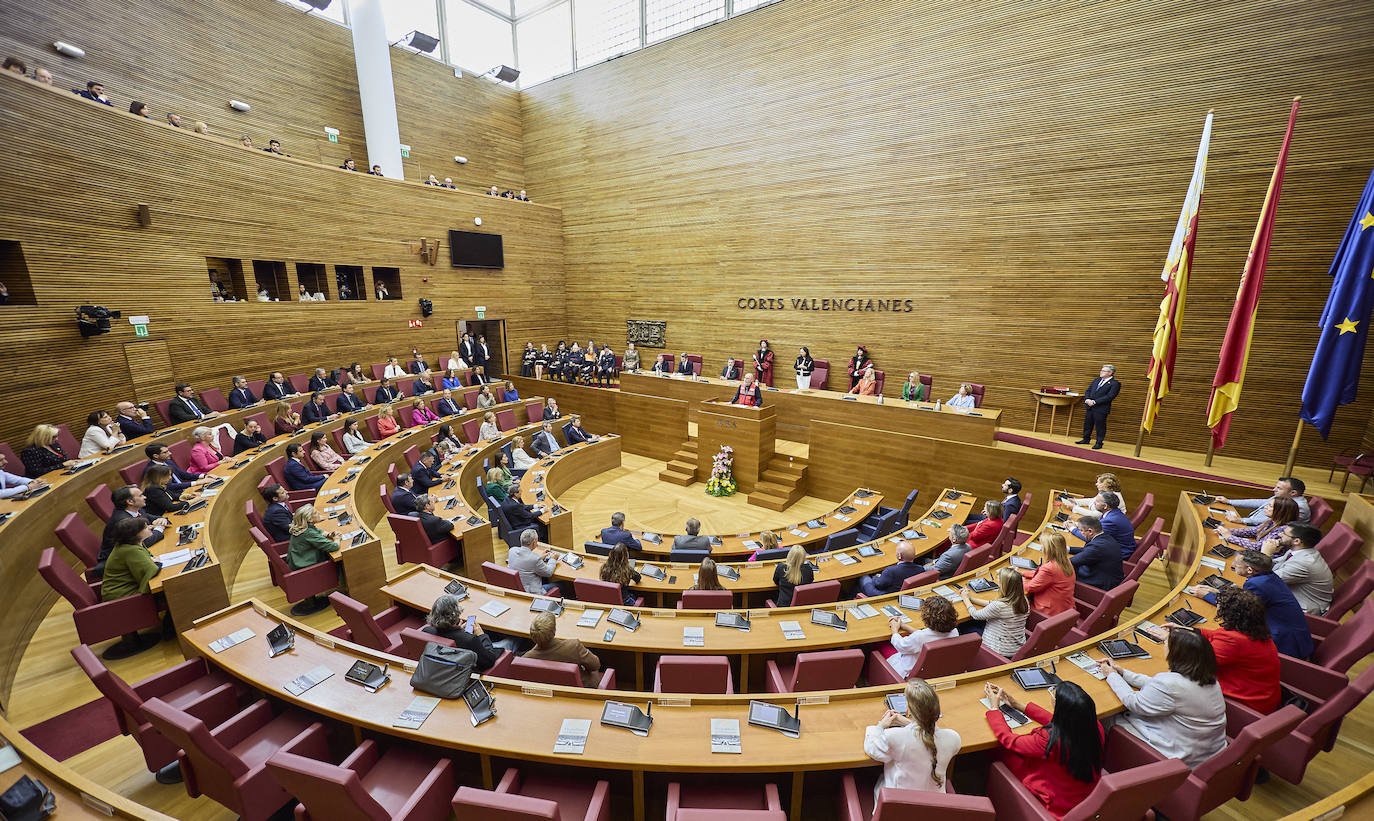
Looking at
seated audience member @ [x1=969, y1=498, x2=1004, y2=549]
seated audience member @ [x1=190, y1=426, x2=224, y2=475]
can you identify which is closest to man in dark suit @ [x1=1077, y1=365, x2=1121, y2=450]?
seated audience member @ [x1=969, y1=498, x2=1004, y2=549]

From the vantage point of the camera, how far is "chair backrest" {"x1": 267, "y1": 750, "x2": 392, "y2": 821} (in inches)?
78.8

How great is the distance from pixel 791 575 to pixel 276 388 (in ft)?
32.1

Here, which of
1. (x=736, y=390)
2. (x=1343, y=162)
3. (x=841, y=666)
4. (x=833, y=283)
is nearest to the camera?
(x=841, y=666)

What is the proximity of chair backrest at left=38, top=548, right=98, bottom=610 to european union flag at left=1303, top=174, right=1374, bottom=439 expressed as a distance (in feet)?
36.2

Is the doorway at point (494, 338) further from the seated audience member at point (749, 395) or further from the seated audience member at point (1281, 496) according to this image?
the seated audience member at point (1281, 496)

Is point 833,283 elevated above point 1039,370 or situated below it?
above

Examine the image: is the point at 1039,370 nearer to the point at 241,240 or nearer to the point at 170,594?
the point at 170,594

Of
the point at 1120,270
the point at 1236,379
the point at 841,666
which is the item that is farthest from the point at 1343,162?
the point at 841,666

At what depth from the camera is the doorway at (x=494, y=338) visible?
14484mm

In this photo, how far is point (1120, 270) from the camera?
27.1 ft

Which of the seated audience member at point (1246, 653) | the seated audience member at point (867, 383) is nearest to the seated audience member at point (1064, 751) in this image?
the seated audience member at point (1246, 653)

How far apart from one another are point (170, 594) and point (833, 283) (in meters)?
10.8

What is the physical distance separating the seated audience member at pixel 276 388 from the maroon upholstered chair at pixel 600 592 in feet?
26.4

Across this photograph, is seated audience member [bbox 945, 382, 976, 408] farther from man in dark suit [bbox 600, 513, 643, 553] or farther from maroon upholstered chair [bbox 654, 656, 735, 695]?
maroon upholstered chair [bbox 654, 656, 735, 695]
